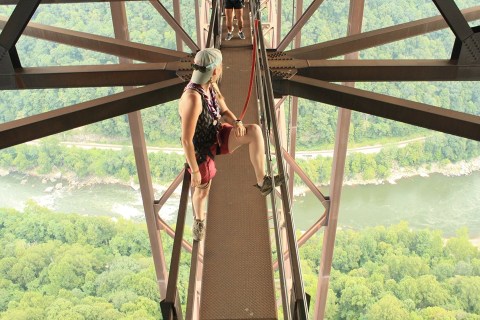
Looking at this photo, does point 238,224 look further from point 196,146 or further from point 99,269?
point 99,269

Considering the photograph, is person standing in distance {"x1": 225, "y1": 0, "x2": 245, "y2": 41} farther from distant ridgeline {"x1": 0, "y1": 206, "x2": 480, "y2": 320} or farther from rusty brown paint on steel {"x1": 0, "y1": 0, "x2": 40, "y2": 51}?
distant ridgeline {"x1": 0, "y1": 206, "x2": 480, "y2": 320}

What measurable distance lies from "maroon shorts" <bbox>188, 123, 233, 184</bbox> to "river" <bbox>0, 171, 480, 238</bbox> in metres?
41.3

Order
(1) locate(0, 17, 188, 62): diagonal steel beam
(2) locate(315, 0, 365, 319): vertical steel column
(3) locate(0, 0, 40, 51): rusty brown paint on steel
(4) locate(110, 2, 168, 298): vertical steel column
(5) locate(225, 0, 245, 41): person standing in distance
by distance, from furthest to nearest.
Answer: (4) locate(110, 2, 168, 298): vertical steel column
(2) locate(315, 0, 365, 319): vertical steel column
(5) locate(225, 0, 245, 41): person standing in distance
(1) locate(0, 17, 188, 62): diagonal steel beam
(3) locate(0, 0, 40, 51): rusty brown paint on steel

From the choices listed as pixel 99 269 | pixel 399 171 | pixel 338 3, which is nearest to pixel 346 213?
pixel 399 171

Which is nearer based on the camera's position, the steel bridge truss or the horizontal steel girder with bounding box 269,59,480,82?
the steel bridge truss

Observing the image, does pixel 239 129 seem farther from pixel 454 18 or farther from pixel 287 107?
pixel 287 107

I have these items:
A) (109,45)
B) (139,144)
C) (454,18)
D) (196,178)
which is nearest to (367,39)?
(454,18)

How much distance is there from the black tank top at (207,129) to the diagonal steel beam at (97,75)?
2.26m

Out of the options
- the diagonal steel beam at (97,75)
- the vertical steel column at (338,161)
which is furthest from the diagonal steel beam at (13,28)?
the vertical steel column at (338,161)

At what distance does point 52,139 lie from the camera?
51.7m

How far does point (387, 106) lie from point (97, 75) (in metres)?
3.26

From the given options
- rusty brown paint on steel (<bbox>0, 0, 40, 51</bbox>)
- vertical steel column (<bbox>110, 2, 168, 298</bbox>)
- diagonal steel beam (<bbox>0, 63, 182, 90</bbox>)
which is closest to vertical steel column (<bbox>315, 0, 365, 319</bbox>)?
vertical steel column (<bbox>110, 2, 168, 298</bbox>)

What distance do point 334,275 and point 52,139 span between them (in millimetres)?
29829

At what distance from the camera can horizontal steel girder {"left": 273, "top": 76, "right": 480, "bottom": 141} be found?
17.2ft
